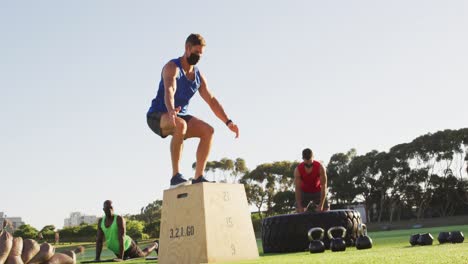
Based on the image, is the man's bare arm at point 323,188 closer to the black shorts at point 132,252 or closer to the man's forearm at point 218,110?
the man's forearm at point 218,110

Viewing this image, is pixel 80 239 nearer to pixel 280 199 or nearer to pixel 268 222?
pixel 280 199

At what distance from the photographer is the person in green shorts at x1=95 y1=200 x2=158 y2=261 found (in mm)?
8249

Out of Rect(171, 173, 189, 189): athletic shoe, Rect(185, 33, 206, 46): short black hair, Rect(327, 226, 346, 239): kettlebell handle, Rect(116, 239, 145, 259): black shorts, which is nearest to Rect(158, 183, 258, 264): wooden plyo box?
Rect(171, 173, 189, 189): athletic shoe

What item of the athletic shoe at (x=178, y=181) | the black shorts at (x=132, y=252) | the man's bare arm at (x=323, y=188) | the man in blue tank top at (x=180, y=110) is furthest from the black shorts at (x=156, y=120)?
the black shorts at (x=132, y=252)

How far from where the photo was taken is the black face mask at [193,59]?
4828 mm

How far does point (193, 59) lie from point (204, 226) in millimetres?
1575

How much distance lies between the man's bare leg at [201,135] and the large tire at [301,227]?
6.51 ft

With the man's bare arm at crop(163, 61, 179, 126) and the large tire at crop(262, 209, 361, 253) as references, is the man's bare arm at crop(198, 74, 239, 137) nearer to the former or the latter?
the man's bare arm at crop(163, 61, 179, 126)

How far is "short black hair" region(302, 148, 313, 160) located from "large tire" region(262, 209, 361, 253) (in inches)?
49.6

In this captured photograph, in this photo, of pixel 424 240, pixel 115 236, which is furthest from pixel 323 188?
pixel 115 236

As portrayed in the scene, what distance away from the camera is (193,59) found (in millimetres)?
4852

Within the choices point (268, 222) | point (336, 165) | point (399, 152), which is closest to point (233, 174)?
point (336, 165)

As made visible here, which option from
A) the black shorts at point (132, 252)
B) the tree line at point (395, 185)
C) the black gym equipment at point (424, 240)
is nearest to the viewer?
the black gym equipment at point (424, 240)

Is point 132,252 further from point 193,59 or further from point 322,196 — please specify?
point 193,59
